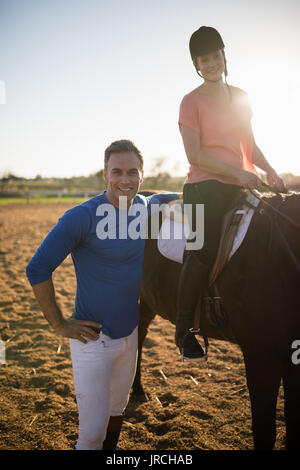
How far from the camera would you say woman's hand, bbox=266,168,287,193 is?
2.43m

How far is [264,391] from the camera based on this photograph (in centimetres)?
203

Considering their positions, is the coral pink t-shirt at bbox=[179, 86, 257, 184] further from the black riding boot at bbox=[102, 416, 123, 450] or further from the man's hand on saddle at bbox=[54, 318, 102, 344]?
the black riding boot at bbox=[102, 416, 123, 450]

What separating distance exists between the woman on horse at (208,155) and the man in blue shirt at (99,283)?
0.42m

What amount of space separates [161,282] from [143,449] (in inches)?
57.7

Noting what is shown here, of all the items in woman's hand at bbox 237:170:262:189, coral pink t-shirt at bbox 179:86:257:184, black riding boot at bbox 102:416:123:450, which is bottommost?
black riding boot at bbox 102:416:123:450

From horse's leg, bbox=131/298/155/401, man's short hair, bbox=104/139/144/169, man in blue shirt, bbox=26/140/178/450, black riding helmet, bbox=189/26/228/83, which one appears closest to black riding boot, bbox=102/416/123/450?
man in blue shirt, bbox=26/140/178/450

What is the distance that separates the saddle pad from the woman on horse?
0.13 m

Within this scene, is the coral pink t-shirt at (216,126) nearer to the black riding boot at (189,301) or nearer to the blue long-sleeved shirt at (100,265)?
the black riding boot at (189,301)

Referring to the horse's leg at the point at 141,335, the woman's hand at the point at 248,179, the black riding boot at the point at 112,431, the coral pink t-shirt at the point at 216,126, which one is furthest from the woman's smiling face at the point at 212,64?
the black riding boot at the point at 112,431

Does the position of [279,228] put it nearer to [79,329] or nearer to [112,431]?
[79,329]

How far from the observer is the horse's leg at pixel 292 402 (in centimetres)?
198

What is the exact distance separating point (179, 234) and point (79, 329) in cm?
119

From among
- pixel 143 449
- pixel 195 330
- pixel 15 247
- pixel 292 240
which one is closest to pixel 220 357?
pixel 143 449

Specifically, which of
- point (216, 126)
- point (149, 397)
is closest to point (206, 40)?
point (216, 126)
